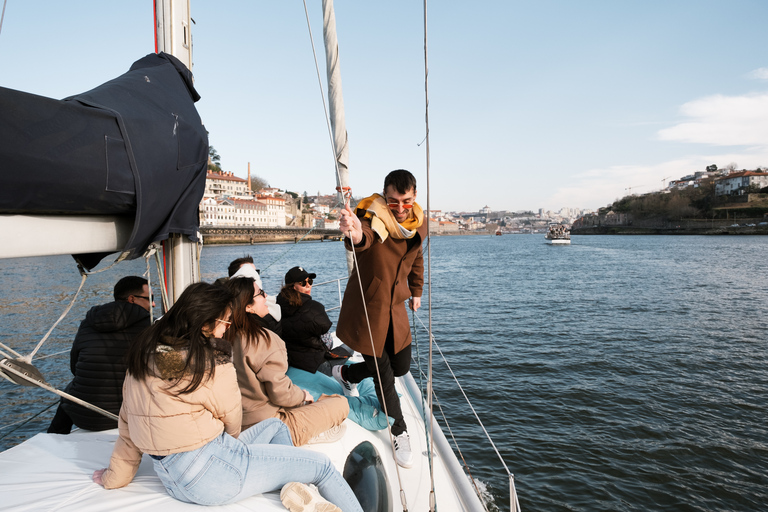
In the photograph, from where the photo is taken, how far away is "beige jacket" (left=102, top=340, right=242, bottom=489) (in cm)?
160

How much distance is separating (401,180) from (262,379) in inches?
50.6

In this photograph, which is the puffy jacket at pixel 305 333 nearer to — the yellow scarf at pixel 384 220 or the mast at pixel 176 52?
the mast at pixel 176 52

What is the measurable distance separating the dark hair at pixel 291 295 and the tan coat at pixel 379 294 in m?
0.75

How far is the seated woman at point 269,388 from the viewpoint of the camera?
7.40 ft

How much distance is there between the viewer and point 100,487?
5.78ft

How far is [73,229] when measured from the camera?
5.22ft

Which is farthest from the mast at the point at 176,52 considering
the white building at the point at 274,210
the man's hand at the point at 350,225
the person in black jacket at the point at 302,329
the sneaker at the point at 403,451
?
the white building at the point at 274,210

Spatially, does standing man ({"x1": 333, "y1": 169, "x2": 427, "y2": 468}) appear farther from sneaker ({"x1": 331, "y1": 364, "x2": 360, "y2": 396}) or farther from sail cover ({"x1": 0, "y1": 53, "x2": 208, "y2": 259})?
sail cover ({"x1": 0, "y1": 53, "x2": 208, "y2": 259})

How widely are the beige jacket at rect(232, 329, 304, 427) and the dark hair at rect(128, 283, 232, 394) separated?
562 mm

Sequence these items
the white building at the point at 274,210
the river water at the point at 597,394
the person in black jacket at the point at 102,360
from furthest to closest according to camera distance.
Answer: the white building at the point at 274,210 < the river water at the point at 597,394 < the person in black jacket at the point at 102,360

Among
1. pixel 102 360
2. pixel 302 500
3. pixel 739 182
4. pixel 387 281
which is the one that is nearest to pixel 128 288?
pixel 102 360

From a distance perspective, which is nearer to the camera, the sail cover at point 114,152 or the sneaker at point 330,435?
the sail cover at point 114,152

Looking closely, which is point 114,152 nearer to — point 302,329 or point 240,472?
point 240,472

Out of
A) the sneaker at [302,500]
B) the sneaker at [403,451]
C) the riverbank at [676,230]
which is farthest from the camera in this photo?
the riverbank at [676,230]
